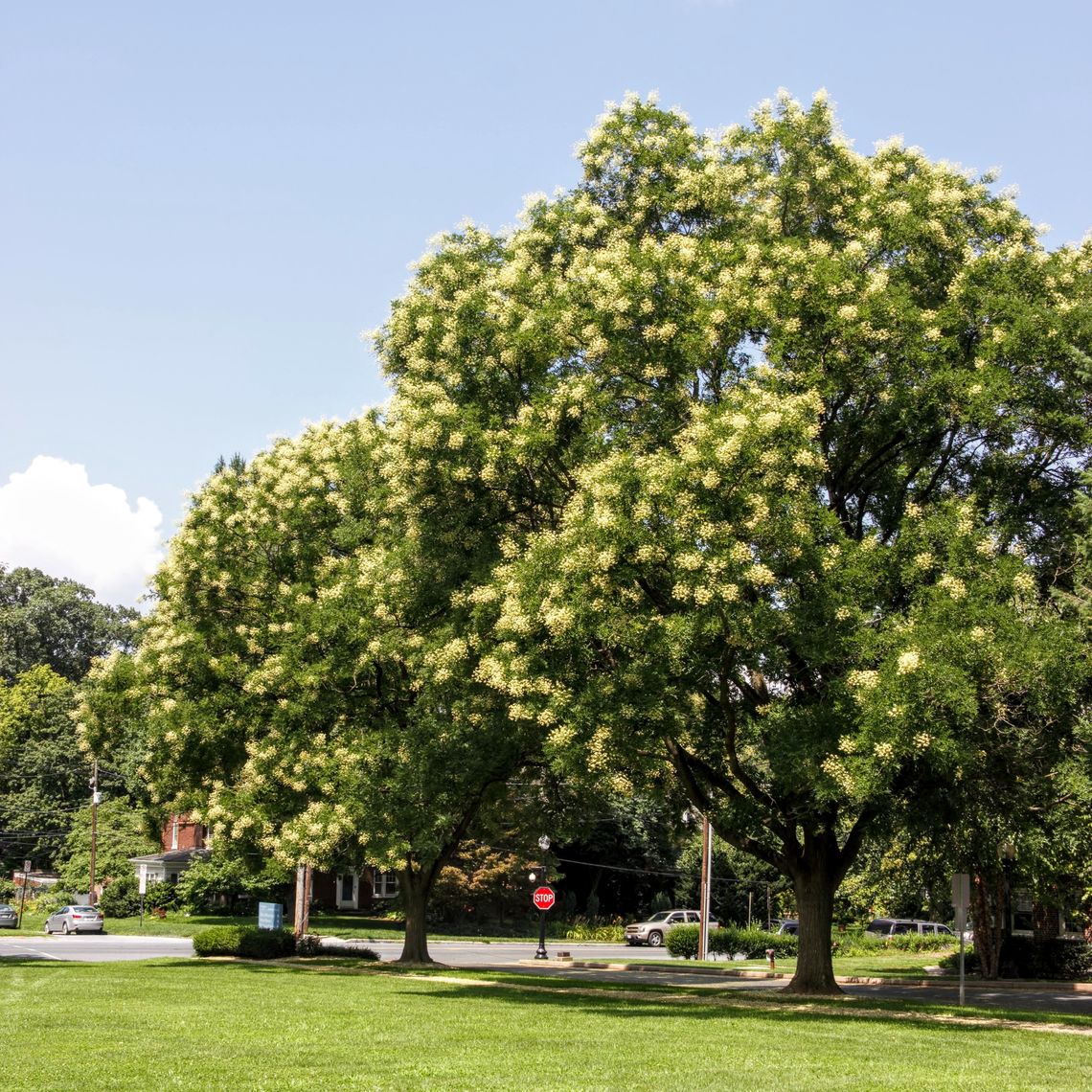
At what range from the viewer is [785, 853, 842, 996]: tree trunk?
85.6ft

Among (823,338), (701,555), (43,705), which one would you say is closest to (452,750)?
(701,555)

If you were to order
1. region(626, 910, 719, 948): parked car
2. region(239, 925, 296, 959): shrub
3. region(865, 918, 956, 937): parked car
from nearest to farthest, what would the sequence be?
region(239, 925, 296, 959): shrub
region(626, 910, 719, 948): parked car
region(865, 918, 956, 937): parked car

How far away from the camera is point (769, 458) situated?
20453 millimetres

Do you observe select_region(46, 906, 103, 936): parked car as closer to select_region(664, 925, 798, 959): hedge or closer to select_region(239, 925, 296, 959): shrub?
select_region(239, 925, 296, 959): shrub

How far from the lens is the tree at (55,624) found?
116 m

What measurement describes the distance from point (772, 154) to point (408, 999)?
60.1 feet

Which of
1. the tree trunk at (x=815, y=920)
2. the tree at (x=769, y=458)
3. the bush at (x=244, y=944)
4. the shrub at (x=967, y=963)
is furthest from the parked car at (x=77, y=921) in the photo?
the tree trunk at (x=815, y=920)

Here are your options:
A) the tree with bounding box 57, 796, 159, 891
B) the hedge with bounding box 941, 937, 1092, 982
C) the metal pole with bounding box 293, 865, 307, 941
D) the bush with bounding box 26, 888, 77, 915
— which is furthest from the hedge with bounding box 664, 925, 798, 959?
the bush with bounding box 26, 888, 77, 915

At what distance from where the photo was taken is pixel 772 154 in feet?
87.2

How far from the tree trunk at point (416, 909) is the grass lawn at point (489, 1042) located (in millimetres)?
10254

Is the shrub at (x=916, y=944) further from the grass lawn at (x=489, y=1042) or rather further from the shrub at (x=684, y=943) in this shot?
the grass lawn at (x=489, y=1042)

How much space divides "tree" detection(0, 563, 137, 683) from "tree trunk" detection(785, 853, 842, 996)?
329ft

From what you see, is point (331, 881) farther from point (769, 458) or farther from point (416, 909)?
point (769, 458)

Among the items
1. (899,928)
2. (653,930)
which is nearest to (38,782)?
(653,930)
